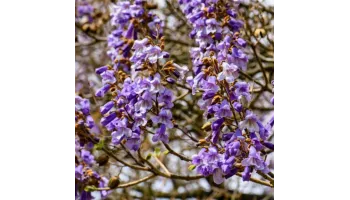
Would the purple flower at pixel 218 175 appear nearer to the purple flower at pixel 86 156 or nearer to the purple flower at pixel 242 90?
the purple flower at pixel 242 90

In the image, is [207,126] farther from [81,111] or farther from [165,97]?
[81,111]

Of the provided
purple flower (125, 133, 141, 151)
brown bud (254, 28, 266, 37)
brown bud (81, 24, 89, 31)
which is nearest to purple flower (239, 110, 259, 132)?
purple flower (125, 133, 141, 151)

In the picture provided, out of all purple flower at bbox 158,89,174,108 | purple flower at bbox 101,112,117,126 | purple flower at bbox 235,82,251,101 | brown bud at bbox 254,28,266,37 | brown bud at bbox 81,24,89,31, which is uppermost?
brown bud at bbox 81,24,89,31

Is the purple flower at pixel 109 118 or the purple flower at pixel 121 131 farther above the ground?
the purple flower at pixel 109 118

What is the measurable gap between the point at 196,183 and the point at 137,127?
4.54ft

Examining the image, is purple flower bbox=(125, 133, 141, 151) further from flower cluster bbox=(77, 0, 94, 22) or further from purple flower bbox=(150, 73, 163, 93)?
flower cluster bbox=(77, 0, 94, 22)

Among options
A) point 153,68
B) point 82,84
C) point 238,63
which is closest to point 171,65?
point 153,68

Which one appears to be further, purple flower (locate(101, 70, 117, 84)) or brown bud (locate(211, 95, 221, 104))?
purple flower (locate(101, 70, 117, 84))

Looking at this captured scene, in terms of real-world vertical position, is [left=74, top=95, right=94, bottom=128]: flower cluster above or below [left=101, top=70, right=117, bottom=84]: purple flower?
below

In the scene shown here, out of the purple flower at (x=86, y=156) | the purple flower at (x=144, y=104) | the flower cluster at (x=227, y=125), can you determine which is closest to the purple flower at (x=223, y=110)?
the flower cluster at (x=227, y=125)
